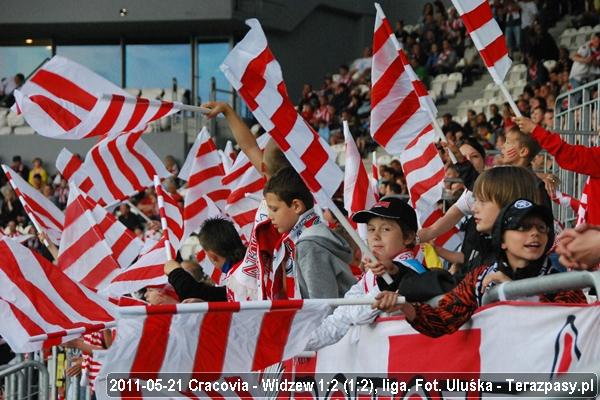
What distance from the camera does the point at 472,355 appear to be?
13.3ft

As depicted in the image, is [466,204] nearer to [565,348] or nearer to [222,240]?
[222,240]

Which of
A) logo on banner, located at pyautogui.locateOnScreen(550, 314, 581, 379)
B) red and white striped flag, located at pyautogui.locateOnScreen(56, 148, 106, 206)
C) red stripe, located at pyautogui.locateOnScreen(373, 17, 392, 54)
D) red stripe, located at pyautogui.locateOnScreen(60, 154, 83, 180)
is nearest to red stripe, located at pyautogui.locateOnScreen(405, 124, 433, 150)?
red stripe, located at pyautogui.locateOnScreen(373, 17, 392, 54)

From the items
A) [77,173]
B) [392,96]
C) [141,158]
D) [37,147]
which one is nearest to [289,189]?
[392,96]

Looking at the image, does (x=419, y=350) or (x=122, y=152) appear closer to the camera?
(x=419, y=350)

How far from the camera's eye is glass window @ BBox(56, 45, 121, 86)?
1224 inches

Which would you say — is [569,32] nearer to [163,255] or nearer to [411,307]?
[163,255]

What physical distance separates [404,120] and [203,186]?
209 centimetres

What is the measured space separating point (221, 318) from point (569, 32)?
18241 millimetres

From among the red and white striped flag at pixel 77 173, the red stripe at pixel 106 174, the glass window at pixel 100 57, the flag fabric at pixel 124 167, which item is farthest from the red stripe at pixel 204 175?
the glass window at pixel 100 57

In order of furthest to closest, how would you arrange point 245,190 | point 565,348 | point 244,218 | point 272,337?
point 245,190 → point 244,218 → point 272,337 → point 565,348

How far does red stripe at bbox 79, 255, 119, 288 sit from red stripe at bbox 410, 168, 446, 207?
77.3 inches

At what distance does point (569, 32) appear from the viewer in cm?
2147

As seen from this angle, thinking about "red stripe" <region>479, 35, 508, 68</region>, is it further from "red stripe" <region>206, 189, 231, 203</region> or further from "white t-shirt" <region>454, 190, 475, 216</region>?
"red stripe" <region>206, 189, 231, 203</region>

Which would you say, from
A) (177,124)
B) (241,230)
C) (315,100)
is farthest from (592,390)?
(177,124)
